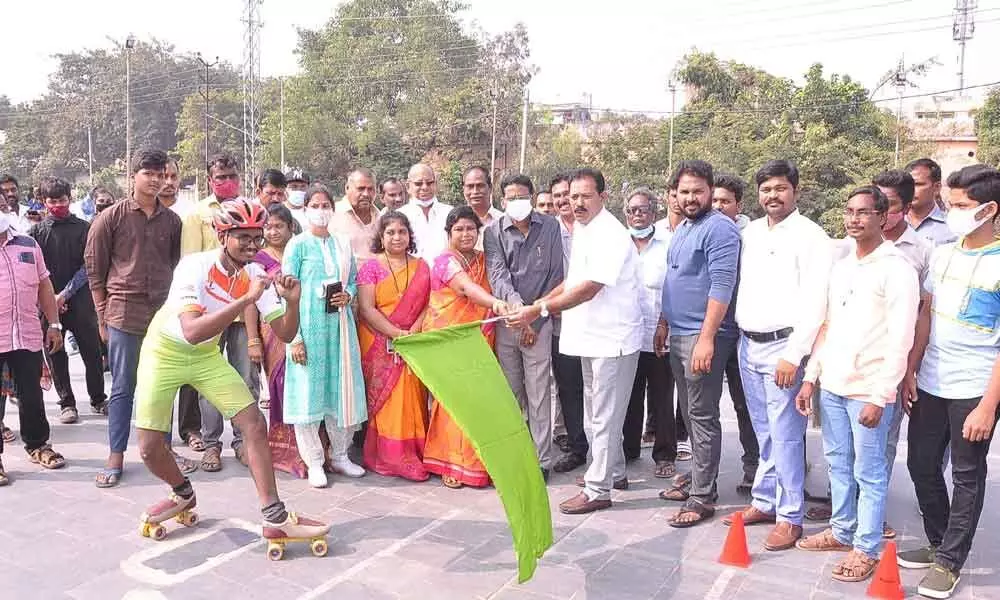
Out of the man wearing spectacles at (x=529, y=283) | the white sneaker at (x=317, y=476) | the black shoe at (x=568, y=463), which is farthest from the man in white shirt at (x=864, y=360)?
the white sneaker at (x=317, y=476)

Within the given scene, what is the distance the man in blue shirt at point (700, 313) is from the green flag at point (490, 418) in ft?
3.60

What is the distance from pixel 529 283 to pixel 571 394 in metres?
0.91

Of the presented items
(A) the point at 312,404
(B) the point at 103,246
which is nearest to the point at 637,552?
(A) the point at 312,404

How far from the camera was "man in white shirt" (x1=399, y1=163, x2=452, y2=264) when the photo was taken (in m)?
5.88

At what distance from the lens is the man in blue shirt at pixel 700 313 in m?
4.30

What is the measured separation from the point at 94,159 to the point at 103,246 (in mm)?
69751

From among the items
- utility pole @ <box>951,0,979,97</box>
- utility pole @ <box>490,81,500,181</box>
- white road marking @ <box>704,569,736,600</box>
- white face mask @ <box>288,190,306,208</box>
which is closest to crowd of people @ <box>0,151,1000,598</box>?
white road marking @ <box>704,569,736,600</box>

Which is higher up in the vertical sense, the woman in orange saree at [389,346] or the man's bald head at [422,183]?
the man's bald head at [422,183]

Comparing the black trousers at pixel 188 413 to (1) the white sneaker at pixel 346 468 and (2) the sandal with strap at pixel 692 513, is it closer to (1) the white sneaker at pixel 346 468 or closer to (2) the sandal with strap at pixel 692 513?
(1) the white sneaker at pixel 346 468

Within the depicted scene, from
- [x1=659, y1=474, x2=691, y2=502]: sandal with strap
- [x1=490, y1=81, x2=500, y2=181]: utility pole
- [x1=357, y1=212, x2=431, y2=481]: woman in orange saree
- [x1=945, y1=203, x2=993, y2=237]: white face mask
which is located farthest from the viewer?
[x1=490, y1=81, x2=500, y2=181]: utility pole

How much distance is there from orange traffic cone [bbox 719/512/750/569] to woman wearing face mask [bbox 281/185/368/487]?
2405 mm

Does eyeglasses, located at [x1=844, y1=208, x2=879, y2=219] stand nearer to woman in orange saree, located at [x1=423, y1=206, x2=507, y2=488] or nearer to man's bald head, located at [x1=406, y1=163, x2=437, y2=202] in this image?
woman in orange saree, located at [x1=423, y1=206, x2=507, y2=488]

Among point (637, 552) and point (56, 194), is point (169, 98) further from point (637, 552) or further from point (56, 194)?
point (637, 552)

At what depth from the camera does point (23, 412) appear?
17.5 feet
